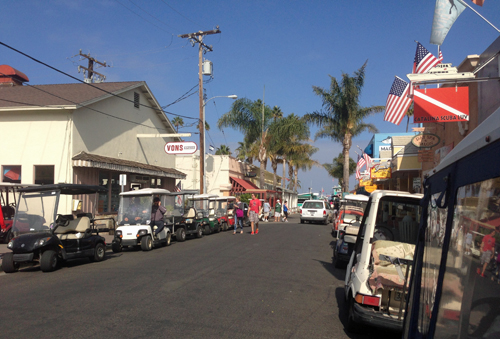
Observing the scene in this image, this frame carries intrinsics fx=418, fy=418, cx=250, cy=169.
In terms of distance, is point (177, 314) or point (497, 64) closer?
point (177, 314)

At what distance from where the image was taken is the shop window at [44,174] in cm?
2028

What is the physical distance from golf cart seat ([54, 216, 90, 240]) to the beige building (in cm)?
825

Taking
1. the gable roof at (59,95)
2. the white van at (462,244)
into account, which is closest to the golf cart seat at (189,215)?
the gable roof at (59,95)

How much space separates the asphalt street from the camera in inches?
223

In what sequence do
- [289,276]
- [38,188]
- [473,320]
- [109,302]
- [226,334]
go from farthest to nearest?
[38,188] → [289,276] → [109,302] → [226,334] → [473,320]

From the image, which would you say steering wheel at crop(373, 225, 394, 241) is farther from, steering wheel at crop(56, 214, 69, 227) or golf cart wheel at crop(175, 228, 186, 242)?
golf cart wheel at crop(175, 228, 186, 242)

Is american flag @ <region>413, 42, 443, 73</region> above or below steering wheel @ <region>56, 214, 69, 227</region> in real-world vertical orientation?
above

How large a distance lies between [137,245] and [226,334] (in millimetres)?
11284

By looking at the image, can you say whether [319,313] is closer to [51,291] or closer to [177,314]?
[177,314]

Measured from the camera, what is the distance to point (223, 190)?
129ft

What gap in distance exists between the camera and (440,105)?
10852 mm

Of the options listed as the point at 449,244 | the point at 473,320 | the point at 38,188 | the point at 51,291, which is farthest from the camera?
the point at 38,188

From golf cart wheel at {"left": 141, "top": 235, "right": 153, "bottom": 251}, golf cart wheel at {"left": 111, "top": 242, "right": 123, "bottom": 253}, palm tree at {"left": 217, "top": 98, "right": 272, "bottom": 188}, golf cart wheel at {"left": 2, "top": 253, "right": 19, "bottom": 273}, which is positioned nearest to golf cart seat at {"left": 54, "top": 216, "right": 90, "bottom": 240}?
A: golf cart wheel at {"left": 2, "top": 253, "right": 19, "bottom": 273}

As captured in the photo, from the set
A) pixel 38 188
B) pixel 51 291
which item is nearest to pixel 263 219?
pixel 38 188
